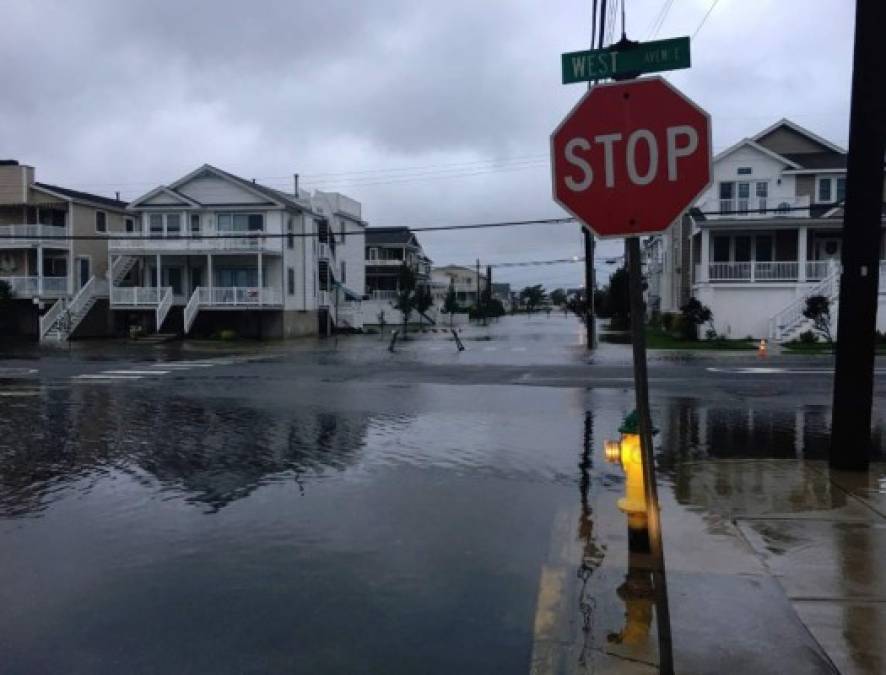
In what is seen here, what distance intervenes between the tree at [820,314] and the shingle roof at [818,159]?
9881 mm

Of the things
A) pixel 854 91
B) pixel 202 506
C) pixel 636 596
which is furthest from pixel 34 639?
pixel 854 91

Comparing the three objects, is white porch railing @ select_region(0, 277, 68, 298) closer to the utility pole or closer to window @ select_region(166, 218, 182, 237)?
window @ select_region(166, 218, 182, 237)

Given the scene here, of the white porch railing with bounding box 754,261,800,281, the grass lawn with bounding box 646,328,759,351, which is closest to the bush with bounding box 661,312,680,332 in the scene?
the white porch railing with bounding box 754,261,800,281

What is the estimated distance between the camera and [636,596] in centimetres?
510

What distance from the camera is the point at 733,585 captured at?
17.0 feet

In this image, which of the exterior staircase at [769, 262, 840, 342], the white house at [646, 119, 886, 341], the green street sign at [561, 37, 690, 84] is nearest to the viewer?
the green street sign at [561, 37, 690, 84]

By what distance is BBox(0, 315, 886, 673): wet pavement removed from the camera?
14.6 ft

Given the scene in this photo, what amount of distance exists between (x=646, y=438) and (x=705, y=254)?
3592 centimetres

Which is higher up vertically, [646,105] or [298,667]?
[646,105]

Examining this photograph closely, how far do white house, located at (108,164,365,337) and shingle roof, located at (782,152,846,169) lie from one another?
86.5ft

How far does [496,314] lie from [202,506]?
116 metres

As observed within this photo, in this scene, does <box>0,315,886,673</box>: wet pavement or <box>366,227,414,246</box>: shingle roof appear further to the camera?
<box>366,227,414,246</box>: shingle roof

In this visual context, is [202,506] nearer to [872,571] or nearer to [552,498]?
[552,498]

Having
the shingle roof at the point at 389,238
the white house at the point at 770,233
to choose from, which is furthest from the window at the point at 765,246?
the shingle roof at the point at 389,238
